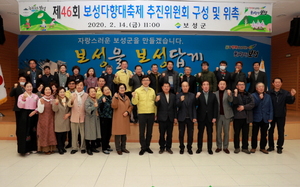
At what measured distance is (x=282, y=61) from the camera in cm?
870

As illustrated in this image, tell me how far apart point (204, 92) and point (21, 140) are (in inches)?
145

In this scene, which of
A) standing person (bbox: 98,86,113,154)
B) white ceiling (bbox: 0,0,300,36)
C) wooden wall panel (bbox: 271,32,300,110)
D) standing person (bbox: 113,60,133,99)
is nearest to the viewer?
standing person (bbox: 98,86,113,154)

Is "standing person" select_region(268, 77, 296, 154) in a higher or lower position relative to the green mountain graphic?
lower

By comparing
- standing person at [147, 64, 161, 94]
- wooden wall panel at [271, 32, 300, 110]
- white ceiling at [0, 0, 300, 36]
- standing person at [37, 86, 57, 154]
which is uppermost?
white ceiling at [0, 0, 300, 36]

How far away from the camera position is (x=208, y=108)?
4.33m

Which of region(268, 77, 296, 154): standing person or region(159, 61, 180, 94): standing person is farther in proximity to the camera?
region(159, 61, 180, 94): standing person

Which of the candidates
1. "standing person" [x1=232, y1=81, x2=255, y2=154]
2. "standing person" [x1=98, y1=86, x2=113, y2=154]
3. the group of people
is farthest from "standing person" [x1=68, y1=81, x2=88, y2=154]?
"standing person" [x1=232, y1=81, x2=255, y2=154]

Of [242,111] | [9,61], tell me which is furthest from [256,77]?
[9,61]

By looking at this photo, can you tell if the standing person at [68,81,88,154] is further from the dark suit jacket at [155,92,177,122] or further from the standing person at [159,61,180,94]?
the standing person at [159,61,180,94]

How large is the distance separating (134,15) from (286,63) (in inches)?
277

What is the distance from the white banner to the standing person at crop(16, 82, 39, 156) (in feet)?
4.54

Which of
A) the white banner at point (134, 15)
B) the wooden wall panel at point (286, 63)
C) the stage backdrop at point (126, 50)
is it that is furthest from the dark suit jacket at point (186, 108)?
the wooden wall panel at point (286, 63)

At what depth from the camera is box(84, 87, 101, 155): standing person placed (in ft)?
14.0

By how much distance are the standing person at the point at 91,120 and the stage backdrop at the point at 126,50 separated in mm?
4185
